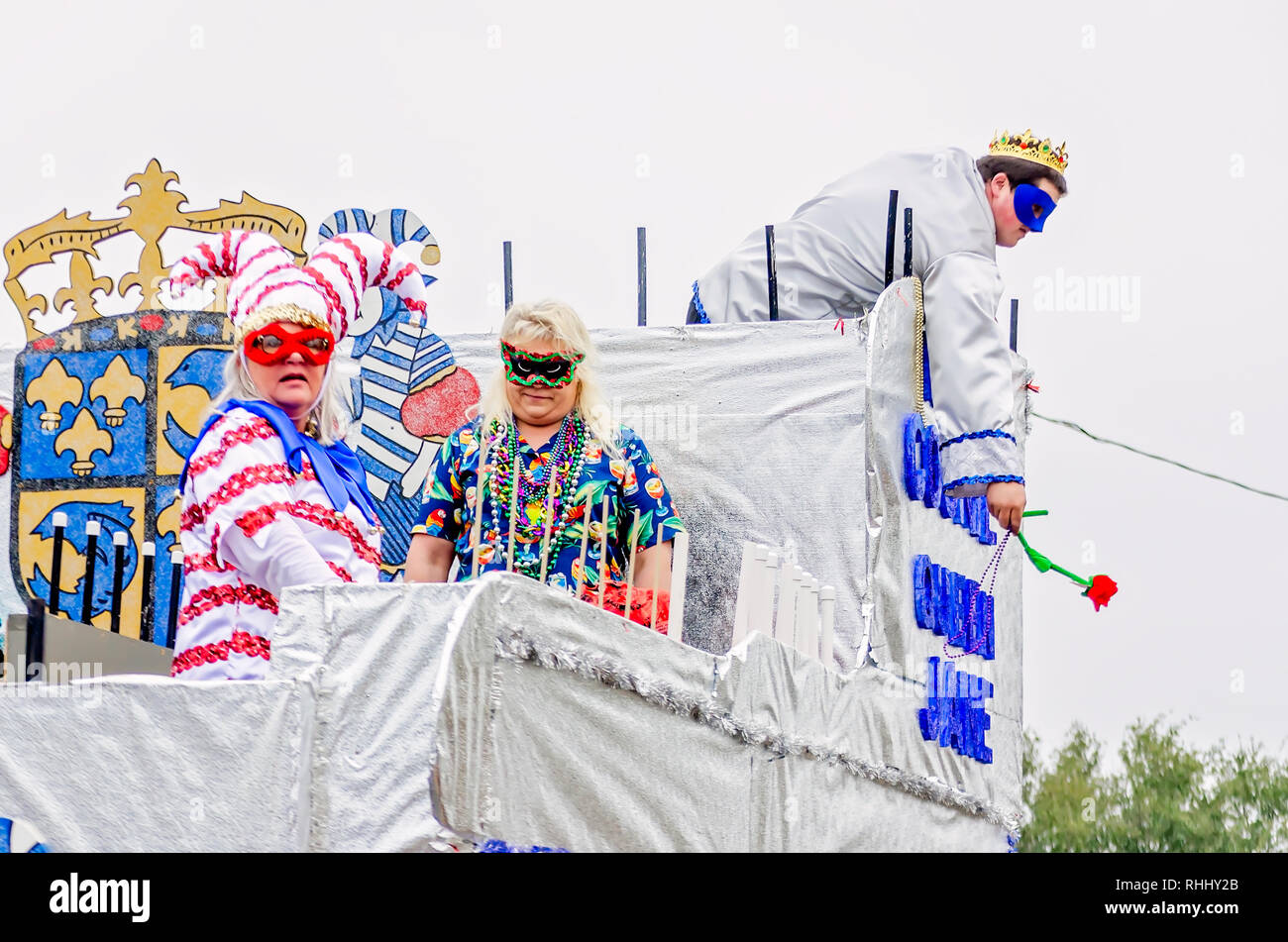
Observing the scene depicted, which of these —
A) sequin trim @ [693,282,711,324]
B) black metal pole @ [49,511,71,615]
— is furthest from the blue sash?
sequin trim @ [693,282,711,324]

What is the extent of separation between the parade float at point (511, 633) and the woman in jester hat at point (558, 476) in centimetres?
39

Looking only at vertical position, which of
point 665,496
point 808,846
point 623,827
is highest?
point 665,496

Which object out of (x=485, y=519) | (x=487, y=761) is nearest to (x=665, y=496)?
(x=485, y=519)

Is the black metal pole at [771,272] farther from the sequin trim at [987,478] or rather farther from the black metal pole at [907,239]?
the sequin trim at [987,478]

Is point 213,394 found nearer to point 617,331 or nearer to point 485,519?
point 617,331

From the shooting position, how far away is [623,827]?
153 inches

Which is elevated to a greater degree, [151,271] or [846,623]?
[151,271]

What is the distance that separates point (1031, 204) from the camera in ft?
22.3

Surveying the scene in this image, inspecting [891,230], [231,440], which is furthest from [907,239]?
[231,440]

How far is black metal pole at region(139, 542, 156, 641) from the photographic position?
22.0ft

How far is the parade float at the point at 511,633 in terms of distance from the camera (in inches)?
135

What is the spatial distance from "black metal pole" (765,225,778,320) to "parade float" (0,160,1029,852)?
0.64 feet

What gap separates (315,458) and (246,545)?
0.42 meters
